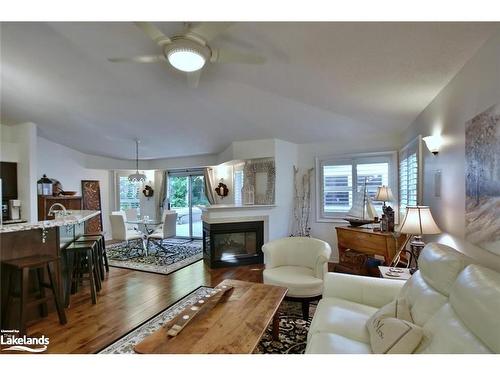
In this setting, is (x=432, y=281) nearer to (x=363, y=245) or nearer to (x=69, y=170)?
(x=363, y=245)

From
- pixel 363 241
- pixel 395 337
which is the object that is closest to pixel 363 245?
pixel 363 241

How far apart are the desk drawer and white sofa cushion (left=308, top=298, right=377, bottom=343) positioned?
1540 millimetres

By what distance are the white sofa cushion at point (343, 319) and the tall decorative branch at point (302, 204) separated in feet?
9.87

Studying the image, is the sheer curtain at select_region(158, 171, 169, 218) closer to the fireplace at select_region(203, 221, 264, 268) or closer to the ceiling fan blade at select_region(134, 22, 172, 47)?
the fireplace at select_region(203, 221, 264, 268)

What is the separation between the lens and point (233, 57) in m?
2.12

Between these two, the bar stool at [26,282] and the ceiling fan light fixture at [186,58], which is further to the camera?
the bar stool at [26,282]

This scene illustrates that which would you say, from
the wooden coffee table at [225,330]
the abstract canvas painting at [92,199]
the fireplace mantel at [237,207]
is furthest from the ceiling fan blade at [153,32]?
the abstract canvas painting at [92,199]

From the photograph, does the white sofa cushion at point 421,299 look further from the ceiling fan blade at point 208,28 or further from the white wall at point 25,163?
the white wall at point 25,163

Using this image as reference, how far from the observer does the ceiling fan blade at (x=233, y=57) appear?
206cm

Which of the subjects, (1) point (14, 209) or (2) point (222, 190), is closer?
(1) point (14, 209)

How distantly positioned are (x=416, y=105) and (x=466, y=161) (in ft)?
4.41

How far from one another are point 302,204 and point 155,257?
314cm

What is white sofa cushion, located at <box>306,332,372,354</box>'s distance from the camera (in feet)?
5.00

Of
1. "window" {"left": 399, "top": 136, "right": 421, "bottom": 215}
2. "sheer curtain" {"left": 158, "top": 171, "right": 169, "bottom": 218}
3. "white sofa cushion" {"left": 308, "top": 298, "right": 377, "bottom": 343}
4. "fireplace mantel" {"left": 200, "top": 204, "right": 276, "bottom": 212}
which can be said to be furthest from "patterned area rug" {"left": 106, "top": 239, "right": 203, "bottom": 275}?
"window" {"left": 399, "top": 136, "right": 421, "bottom": 215}
